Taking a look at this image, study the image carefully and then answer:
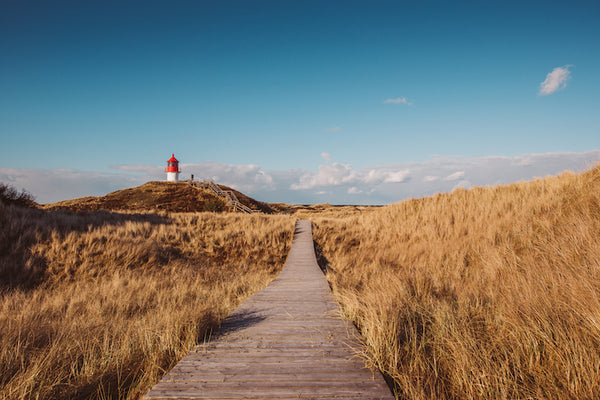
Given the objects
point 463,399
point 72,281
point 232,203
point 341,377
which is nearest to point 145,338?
point 341,377

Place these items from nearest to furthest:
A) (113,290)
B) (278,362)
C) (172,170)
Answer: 1. (278,362)
2. (113,290)
3. (172,170)

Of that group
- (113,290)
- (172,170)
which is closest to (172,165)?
(172,170)

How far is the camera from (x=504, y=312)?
11.5 feet

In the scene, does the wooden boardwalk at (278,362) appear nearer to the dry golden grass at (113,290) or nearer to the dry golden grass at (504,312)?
the dry golden grass at (504,312)

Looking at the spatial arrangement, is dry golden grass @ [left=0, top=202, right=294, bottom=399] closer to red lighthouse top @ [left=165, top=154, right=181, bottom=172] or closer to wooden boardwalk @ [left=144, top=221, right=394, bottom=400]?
wooden boardwalk @ [left=144, top=221, right=394, bottom=400]

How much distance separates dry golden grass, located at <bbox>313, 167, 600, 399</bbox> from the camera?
2.45 metres

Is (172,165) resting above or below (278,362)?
above

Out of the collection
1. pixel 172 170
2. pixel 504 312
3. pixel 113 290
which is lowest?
pixel 113 290

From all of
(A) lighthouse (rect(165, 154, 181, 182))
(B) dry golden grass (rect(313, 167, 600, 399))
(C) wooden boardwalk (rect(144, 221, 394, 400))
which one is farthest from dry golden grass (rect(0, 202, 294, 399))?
(A) lighthouse (rect(165, 154, 181, 182))

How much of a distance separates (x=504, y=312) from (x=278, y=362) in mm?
2944


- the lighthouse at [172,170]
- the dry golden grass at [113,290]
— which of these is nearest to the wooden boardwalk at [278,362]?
the dry golden grass at [113,290]

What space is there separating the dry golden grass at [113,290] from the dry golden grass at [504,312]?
2560mm

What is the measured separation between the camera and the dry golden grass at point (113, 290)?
9.64 ft

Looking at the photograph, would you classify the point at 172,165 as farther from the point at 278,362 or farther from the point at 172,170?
the point at 278,362
